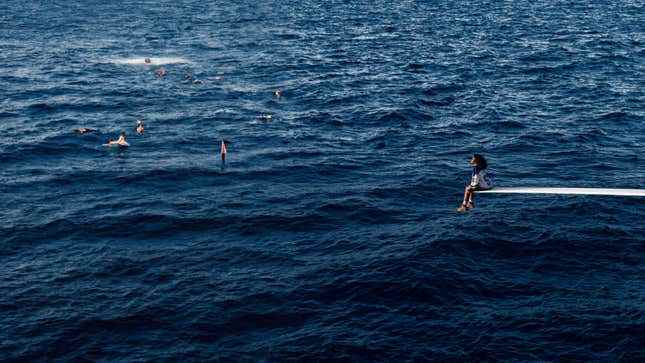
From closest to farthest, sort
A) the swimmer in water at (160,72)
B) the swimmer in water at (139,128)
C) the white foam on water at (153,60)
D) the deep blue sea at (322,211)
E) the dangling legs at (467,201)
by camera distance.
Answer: the deep blue sea at (322,211), the dangling legs at (467,201), the swimmer in water at (139,128), the swimmer in water at (160,72), the white foam on water at (153,60)

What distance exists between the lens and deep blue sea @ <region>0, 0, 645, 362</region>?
34594 millimetres

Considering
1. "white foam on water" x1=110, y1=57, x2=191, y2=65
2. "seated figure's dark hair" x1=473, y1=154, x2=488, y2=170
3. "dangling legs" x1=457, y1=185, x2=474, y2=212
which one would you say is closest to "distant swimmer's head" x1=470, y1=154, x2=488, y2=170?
"seated figure's dark hair" x1=473, y1=154, x2=488, y2=170

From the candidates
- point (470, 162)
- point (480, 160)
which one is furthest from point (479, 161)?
point (470, 162)

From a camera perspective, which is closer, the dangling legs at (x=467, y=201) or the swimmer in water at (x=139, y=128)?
the dangling legs at (x=467, y=201)

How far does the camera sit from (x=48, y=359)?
3272 centimetres

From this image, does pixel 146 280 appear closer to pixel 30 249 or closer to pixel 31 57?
pixel 30 249

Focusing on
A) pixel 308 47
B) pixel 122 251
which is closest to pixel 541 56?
pixel 308 47

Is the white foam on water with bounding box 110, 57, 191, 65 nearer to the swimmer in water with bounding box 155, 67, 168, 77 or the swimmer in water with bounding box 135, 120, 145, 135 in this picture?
the swimmer in water with bounding box 155, 67, 168, 77

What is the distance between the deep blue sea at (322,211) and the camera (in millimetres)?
34594

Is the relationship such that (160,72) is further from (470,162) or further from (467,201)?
(467,201)

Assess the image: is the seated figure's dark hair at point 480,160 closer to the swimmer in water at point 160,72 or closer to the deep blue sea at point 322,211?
the deep blue sea at point 322,211

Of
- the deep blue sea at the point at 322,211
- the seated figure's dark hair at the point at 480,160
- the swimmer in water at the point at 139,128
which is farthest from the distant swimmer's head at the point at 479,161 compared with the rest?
the swimmer in water at the point at 139,128

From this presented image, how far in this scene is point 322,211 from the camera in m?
49.3

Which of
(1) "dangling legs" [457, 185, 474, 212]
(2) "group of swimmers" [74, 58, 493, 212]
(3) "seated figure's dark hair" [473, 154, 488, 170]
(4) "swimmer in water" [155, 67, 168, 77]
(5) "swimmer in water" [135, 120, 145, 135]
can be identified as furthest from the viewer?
(4) "swimmer in water" [155, 67, 168, 77]
